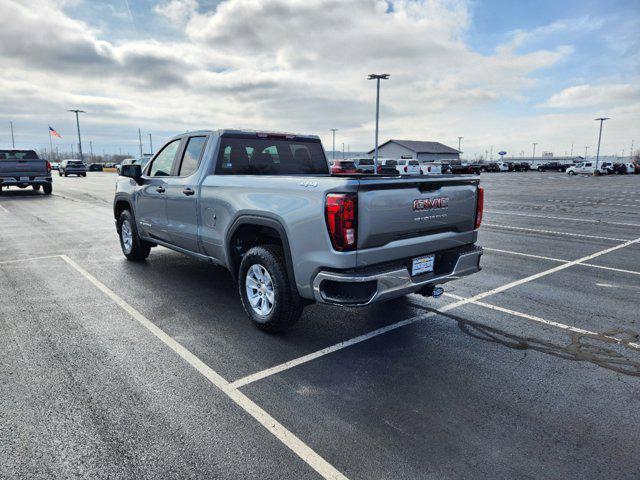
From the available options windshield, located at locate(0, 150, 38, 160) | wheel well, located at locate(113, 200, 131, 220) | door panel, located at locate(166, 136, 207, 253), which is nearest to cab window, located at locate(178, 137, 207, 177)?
door panel, located at locate(166, 136, 207, 253)

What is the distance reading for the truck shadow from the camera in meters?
3.79

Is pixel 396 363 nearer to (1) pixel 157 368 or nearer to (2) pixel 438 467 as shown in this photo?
(2) pixel 438 467

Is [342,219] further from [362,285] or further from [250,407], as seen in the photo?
[250,407]

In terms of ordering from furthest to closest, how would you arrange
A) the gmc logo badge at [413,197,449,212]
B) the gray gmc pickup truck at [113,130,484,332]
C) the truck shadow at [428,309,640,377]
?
the gmc logo badge at [413,197,449,212] → the truck shadow at [428,309,640,377] → the gray gmc pickup truck at [113,130,484,332]

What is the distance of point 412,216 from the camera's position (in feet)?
12.7

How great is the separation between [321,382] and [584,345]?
251 cm

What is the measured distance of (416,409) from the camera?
10.0ft

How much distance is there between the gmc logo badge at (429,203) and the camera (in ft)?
12.8

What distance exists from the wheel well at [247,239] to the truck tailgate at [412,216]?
992mm

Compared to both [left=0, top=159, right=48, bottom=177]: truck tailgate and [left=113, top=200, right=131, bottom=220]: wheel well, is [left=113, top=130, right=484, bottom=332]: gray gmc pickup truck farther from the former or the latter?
[left=0, top=159, right=48, bottom=177]: truck tailgate

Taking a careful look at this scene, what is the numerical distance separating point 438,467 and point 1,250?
29.0 feet

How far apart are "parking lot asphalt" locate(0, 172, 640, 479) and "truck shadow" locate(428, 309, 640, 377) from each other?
20 mm

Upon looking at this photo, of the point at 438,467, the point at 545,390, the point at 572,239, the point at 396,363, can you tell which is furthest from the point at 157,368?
the point at 572,239

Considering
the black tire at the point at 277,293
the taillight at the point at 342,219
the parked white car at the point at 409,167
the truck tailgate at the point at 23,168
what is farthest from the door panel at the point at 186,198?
the parked white car at the point at 409,167
